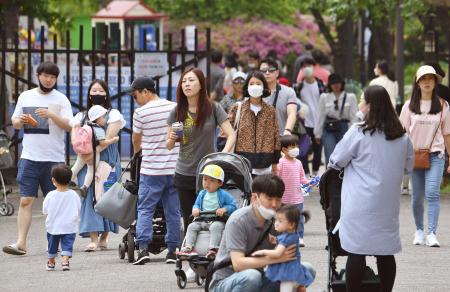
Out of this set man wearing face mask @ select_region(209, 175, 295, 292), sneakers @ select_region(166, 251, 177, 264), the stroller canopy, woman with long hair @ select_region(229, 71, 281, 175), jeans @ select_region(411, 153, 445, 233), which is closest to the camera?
man wearing face mask @ select_region(209, 175, 295, 292)

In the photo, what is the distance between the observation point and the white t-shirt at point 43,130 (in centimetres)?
1386

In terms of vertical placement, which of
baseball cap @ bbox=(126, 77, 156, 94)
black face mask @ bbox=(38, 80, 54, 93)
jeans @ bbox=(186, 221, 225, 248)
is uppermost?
baseball cap @ bbox=(126, 77, 156, 94)

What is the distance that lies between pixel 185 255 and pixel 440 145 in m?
3.78

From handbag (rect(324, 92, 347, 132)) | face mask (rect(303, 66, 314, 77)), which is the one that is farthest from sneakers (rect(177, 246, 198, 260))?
face mask (rect(303, 66, 314, 77))

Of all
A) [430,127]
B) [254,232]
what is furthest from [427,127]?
[254,232]

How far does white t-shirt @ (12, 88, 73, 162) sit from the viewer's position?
13.9 metres

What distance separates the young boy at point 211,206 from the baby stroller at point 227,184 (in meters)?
0.05

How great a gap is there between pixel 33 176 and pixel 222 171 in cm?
300

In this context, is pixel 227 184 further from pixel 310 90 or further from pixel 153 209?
pixel 310 90

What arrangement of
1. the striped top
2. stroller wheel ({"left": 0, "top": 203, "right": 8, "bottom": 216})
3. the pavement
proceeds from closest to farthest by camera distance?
the pavement, the striped top, stroller wheel ({"left": 0, "top": 203, "right": 8, "bottom": 216})

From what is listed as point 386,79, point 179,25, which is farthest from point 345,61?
point 386,79

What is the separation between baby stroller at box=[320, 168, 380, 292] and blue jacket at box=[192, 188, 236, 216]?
53.9 inches

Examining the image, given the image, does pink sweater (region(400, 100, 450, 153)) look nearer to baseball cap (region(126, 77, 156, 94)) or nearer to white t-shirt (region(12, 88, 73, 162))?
baseball cap (region(126, 77, 156, 94))

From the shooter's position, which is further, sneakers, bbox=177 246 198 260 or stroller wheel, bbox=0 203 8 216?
stroller wheel, bbox=0 203 8 216
